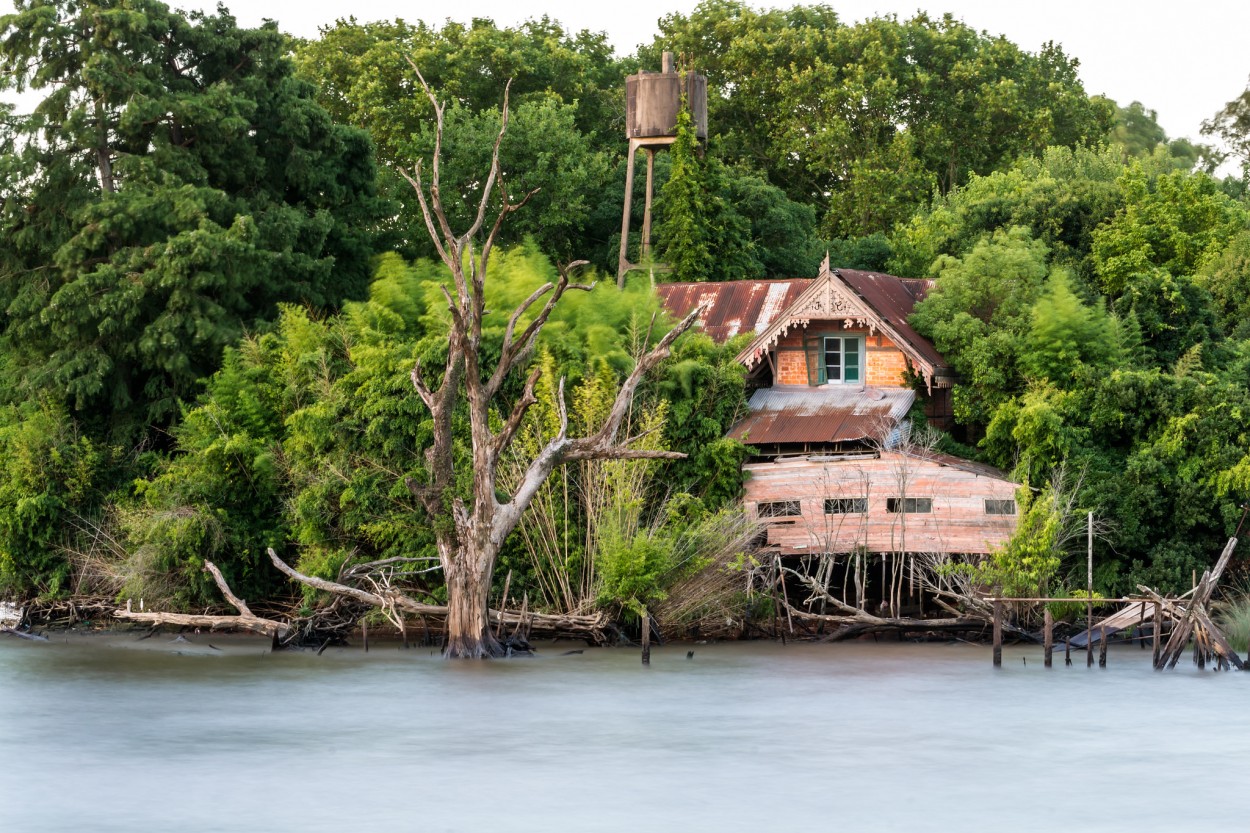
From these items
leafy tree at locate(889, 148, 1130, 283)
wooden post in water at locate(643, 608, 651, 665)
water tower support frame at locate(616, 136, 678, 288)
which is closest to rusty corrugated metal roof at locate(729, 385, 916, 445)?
leafy tree at locate(889, 148, 1130, 283)

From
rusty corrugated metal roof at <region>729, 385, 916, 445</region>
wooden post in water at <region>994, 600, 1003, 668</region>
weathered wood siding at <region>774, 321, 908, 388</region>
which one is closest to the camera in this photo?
wooden post in water at <region>994, 600, 1003, 668</region>

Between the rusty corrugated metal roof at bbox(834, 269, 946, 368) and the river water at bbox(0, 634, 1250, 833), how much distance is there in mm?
5064

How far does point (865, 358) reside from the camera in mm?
30672

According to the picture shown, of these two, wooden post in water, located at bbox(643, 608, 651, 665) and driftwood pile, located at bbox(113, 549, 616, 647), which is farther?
driftwood pile, located at bbox(113, 549, 616, 647)

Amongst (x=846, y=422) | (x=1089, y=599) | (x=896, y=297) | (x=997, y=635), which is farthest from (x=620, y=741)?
(x=896, y=297)

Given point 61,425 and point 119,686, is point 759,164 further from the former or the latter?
point 119,686

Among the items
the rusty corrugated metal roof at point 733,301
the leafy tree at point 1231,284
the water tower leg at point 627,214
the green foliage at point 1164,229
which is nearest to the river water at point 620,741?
the rusty corrugated metal roof at point 733,301

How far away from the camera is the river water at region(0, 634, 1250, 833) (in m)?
16.6

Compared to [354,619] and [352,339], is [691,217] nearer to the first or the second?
[352,339]

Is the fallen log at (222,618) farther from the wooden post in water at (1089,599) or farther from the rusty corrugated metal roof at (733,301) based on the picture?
the wooden post in water at (1089,599)

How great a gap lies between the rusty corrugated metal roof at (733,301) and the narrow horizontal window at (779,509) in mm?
3540

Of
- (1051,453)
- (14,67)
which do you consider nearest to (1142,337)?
(1051,453)

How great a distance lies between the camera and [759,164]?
48.8m

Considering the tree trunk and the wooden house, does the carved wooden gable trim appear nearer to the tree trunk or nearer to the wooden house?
the wooden house
